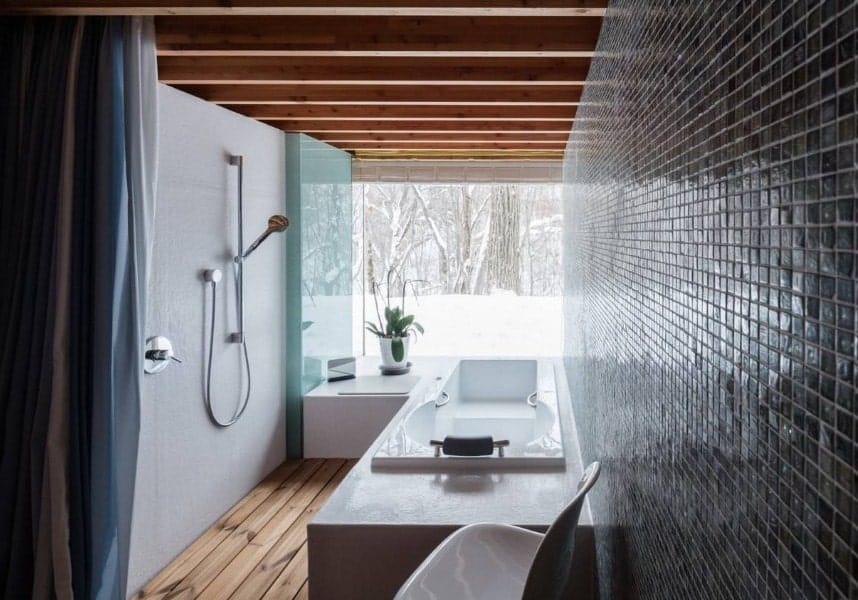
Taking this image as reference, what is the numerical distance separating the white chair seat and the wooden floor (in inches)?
45.0

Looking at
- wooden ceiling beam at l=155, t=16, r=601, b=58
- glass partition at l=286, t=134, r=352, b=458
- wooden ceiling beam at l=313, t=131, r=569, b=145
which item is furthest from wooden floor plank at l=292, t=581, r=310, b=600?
wooden ceiling beam at l=313, t=131, r=569, b=145

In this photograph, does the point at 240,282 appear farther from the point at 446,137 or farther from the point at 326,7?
the point at 326,7

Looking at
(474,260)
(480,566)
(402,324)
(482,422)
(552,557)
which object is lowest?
(482,422)

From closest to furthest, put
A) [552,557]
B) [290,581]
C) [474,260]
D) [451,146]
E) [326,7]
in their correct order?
[552,557], [326,7], [290,581], [451,146], [474,260]

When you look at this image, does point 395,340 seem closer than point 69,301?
No

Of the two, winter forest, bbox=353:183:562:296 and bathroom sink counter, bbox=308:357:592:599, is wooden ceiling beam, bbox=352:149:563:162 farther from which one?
bathroom sink counter, bbox=308:357:592:599

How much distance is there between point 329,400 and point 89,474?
92.1 inches

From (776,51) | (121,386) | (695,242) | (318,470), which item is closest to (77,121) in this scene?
(121,386)

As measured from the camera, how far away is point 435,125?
13.8 feet

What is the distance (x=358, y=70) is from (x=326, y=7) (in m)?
0.86

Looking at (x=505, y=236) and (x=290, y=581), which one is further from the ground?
(x=505, y=236)

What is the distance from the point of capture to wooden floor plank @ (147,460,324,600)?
2.85 m

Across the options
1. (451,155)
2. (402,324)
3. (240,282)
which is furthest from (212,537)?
(451,155)

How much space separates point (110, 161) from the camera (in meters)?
2.37
